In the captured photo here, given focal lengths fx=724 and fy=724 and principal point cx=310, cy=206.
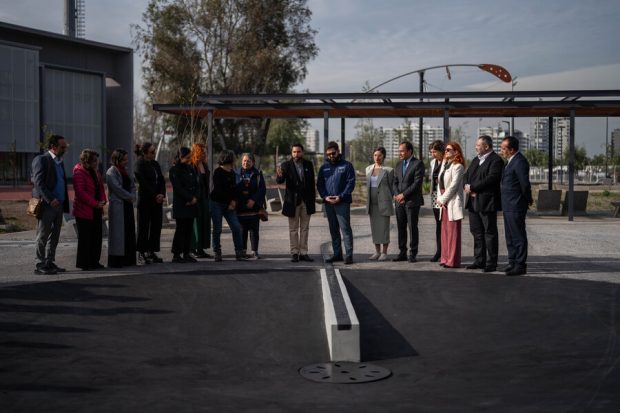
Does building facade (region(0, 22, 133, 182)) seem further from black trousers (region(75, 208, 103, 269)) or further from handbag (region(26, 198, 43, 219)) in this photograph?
handbag (region(26, 198, 43, 219))

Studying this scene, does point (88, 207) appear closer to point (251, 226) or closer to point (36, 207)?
point (36, 207)

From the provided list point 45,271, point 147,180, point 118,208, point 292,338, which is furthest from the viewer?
point 147,180

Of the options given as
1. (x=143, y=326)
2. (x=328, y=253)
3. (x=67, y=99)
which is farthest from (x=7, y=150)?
(x=143, y=326)

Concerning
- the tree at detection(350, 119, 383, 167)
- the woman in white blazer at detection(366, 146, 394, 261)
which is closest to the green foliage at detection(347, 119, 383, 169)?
the tree at detection(350, 119, 383, 167)

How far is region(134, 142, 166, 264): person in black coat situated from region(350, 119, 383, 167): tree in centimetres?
4525

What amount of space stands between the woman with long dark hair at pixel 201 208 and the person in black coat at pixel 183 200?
0.35 m

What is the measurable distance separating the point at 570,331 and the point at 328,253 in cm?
599

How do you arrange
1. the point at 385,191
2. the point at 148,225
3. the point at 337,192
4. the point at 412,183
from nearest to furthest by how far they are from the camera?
the point at 148,225, the point at 337,192, the point at 412,183, the point at 385,191

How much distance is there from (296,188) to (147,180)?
2.26m

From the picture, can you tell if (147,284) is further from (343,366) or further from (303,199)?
(343,366)

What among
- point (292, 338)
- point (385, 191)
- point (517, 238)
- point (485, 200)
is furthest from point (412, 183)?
point (292, 338)

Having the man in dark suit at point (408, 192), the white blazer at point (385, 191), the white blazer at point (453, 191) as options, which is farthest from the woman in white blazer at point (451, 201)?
the white blazer at point (385, 191)

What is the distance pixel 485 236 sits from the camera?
405 inches

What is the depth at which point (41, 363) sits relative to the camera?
5.77 metres
